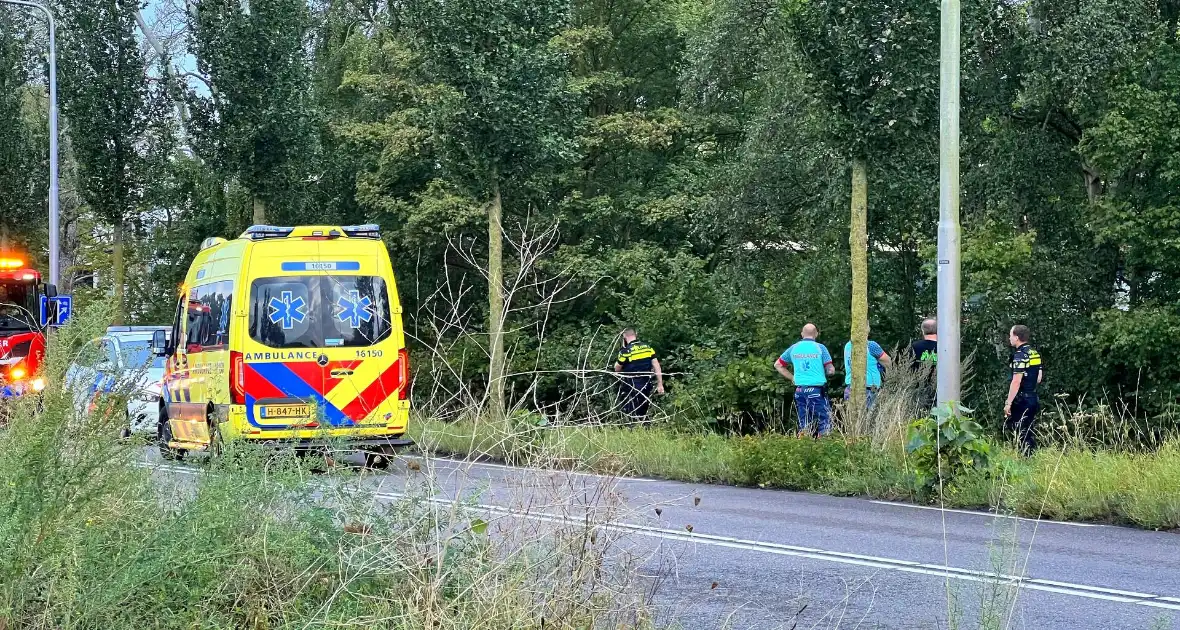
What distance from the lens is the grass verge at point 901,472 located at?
10.5 metres

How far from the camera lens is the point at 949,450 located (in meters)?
12.1

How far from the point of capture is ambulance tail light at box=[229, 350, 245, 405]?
14.2 m

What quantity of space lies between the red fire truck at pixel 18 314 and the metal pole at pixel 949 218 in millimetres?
15568

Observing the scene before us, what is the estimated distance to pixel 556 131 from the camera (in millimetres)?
21953

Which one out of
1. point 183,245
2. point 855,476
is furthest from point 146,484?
point 183,245

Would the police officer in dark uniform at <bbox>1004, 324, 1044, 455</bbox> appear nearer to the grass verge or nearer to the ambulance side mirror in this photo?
the grass verge

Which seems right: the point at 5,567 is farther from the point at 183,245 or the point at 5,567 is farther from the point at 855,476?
the point at 183,245

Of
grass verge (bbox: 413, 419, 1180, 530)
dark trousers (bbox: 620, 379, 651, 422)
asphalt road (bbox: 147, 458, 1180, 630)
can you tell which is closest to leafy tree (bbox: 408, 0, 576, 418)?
dark trousers (bbox: 620, 379, 651, 422)

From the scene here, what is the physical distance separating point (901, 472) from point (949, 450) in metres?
0.73

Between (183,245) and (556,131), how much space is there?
19.3m

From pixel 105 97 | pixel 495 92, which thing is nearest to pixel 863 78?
pixel 495 92

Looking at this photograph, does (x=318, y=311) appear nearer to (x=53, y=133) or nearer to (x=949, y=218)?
(x=949, y=218)

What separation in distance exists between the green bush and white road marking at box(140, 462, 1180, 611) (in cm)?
296

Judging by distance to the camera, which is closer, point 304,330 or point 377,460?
point 377,460
